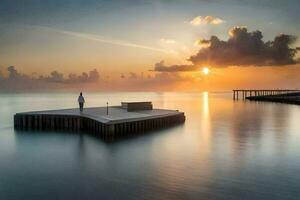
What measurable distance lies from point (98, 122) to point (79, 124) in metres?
5.84

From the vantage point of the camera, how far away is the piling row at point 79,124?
33062 mm

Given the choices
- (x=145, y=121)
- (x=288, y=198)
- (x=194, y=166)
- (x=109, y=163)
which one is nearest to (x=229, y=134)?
(x=145, y=121)

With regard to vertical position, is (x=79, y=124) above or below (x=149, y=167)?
above

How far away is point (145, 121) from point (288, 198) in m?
22.7

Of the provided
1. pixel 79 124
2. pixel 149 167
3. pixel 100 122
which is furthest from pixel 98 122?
pixel 149 167

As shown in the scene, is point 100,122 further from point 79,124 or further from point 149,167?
point 149,167

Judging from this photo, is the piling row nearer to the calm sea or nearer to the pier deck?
the pier deck

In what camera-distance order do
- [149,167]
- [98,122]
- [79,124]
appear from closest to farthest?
1. [149,167]
2. [98,122]
3. [79,124]

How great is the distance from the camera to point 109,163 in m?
22.3

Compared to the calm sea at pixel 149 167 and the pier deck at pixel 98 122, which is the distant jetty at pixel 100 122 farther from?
the calm sea at pixel 149 167

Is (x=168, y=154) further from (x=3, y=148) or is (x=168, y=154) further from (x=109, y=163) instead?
(x=3, y=148)

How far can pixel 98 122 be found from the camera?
32906mm

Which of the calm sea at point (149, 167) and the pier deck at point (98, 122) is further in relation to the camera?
the pier deck at point (98, 122)

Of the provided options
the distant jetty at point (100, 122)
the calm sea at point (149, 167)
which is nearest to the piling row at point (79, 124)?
the distant jetty at point (100, 122)
